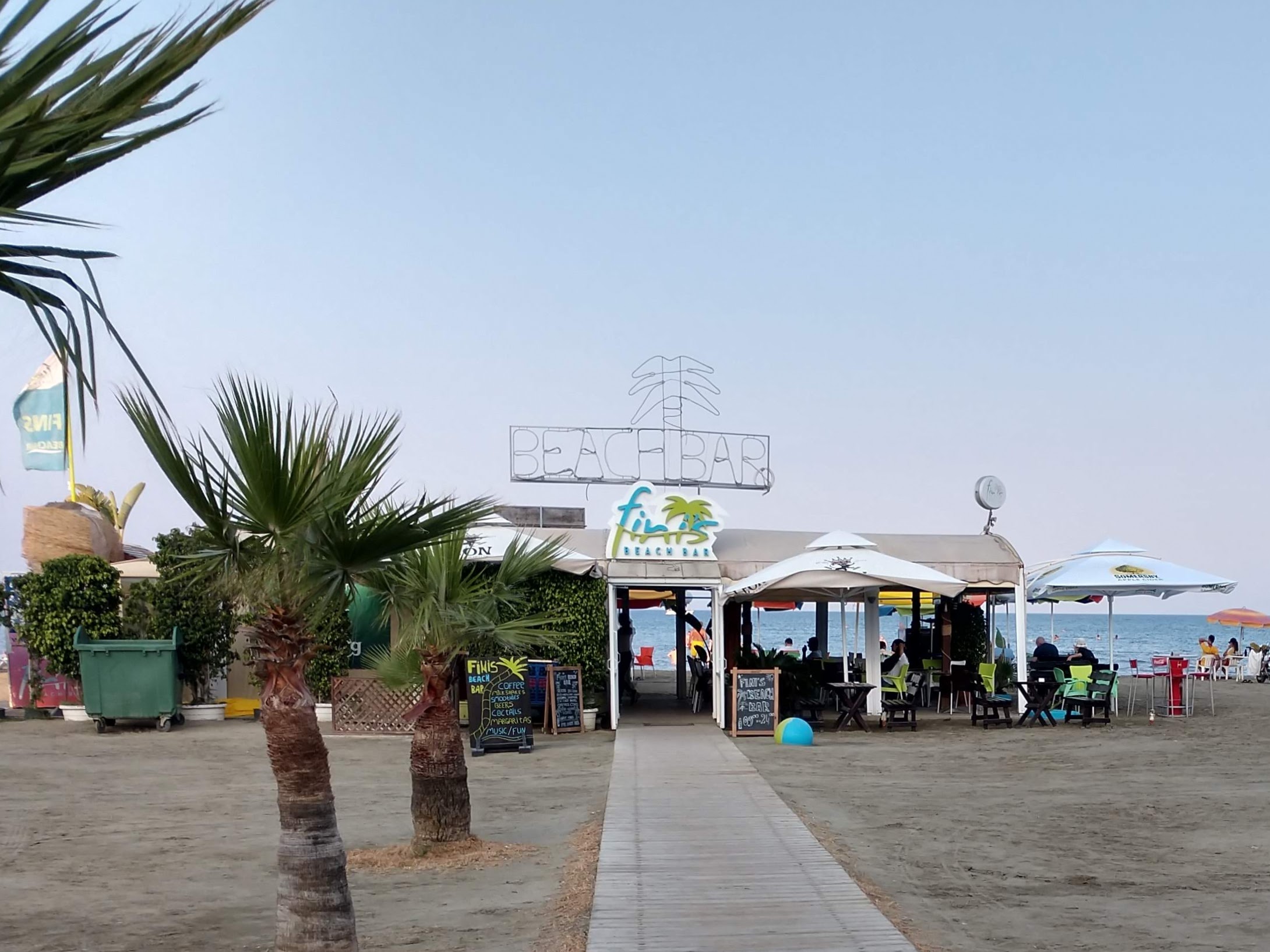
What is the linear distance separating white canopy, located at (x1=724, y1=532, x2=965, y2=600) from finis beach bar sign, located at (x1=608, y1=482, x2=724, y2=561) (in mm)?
988

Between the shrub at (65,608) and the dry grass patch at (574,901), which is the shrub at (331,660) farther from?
the dry grass patch at (574,901)

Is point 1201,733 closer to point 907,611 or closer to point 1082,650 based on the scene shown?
point 1082,650

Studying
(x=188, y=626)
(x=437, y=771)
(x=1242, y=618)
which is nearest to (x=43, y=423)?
(x=188, y=626)

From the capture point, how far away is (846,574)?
15.9 metres

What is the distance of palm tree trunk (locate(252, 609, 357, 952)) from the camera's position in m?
5.39

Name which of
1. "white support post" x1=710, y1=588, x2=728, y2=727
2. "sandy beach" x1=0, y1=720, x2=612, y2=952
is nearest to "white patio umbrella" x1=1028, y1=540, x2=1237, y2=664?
"white support post" x1=710, y1=588, x2=728, y2=727

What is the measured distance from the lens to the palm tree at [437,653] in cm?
838

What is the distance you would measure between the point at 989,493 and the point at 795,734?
7603mm

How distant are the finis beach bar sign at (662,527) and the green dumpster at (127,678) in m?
6.52

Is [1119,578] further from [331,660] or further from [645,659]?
[645,659]

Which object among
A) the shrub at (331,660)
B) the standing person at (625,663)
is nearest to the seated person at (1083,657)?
the standing person at (625,663)

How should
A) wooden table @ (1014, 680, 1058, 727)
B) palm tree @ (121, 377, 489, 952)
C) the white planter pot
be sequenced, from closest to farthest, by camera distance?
1. palm tree @ (121, 377, 489, 952)
2. wooden table @ (1014, 680, 1058, 727)
3. the white planter pot

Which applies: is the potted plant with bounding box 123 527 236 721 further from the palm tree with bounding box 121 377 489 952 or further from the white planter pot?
the palm tree with bounding box 121 377 489 952

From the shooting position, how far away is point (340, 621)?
57.5 ft
